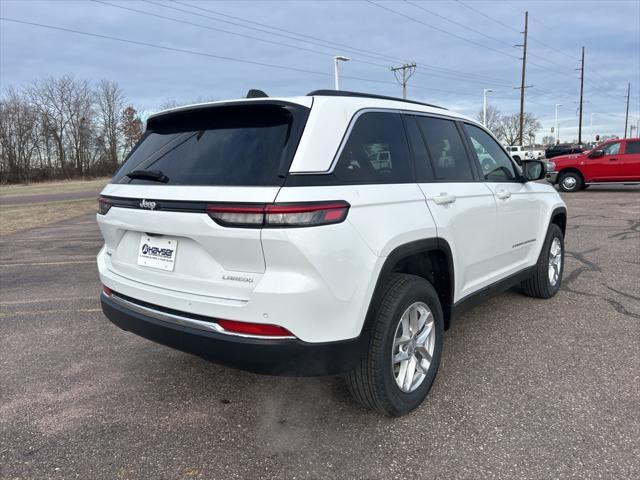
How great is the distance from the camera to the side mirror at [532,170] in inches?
175

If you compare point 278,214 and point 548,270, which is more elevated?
point 278,214

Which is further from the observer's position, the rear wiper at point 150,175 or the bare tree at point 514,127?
the bare tree at point 514,127

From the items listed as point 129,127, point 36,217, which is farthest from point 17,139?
point 36,217

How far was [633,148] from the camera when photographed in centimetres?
1602

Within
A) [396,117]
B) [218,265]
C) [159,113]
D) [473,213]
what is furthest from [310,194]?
[473,213]

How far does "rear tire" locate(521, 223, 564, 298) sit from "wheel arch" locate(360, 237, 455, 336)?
189 centimetres

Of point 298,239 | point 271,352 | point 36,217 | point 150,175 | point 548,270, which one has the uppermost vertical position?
point 150,175

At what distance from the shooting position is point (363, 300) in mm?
2422

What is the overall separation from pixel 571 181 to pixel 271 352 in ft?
59.4

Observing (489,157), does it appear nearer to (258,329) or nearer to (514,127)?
(258,329)

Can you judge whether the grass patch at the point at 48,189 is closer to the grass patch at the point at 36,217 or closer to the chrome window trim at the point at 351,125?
the grass patch at the point at 36,217

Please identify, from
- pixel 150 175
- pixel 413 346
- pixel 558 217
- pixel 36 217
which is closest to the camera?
pixel 150 175

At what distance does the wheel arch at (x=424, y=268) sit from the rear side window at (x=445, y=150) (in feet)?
1.67

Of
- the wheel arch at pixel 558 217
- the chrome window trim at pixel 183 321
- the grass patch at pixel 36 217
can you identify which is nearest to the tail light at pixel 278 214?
the chrome window trim at pixel 183 321
